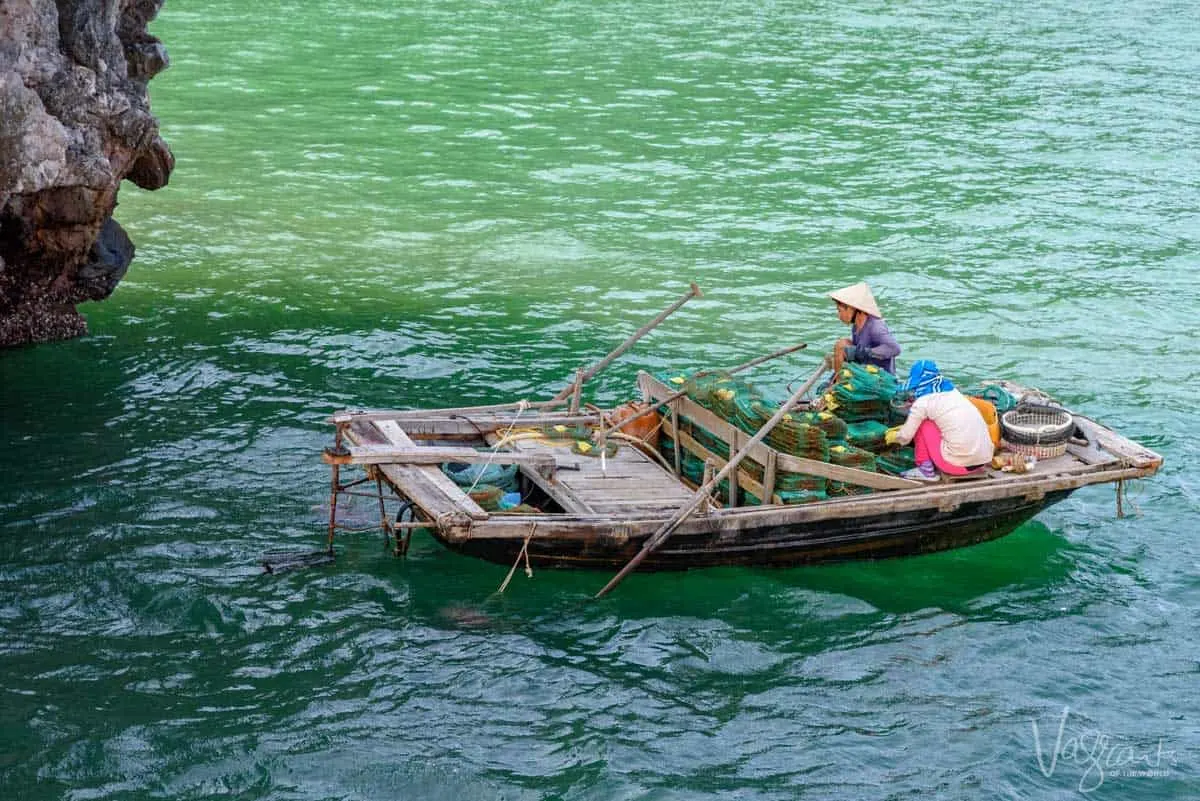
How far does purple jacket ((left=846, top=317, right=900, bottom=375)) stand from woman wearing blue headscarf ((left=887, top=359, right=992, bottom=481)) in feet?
2.78

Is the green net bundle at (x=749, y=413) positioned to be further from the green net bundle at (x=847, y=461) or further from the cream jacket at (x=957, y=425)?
the cream jacket at (x=957, y=425)

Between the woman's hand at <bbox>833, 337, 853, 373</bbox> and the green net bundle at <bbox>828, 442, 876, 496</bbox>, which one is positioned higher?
the woman's hand at <bbox>833, 337, 853, 373</bbox>

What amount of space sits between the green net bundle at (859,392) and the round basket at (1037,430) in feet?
3.56

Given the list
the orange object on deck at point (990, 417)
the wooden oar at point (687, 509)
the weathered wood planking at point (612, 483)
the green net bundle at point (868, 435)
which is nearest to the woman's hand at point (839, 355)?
the green net bundle at point (868, 435)

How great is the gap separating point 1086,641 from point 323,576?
6274mm

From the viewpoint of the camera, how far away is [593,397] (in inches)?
629

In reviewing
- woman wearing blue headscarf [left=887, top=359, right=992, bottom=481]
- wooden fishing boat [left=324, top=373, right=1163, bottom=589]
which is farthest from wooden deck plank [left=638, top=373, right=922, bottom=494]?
woman wearing blue headscarf [left=887, top=359, right=992, bottom=481]

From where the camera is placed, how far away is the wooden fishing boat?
1108 cm

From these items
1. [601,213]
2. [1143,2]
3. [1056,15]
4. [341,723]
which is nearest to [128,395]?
[341,723]

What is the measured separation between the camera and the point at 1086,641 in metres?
11.5

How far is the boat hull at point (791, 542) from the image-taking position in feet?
36.7

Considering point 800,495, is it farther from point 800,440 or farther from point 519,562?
point 519,562

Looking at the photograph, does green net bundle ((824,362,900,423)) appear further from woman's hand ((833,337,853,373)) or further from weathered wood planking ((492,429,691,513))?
weathered wood planking ((492,429,691,513))

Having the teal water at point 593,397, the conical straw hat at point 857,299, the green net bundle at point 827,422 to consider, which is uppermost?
the conical straw hat at point 857,299
